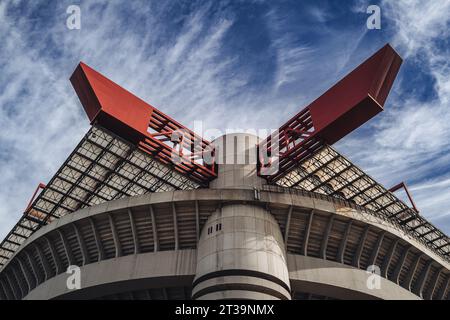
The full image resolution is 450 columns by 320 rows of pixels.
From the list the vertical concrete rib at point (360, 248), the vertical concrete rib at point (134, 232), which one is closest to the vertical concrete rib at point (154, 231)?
the vertical concrete rib at point (134, 232)

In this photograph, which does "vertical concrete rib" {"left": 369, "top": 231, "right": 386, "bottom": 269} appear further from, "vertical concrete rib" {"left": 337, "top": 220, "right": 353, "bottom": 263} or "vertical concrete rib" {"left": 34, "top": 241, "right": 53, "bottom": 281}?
"vertical concrete rib" {"left": 34, "top": 241, "right": 53, "bottom": 281}

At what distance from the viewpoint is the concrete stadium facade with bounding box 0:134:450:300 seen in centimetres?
3020

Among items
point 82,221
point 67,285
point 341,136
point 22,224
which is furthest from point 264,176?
point 22,224

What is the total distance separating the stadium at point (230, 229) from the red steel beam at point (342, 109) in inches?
4.1

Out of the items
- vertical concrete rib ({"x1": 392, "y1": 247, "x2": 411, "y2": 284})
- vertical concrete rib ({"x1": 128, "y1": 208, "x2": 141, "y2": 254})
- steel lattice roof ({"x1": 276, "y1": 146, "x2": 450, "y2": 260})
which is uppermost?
steel lattice roof ({"x1": 276, "y1": 146, "x2": 450, "y2": 260})

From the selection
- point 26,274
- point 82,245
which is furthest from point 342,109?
point 26,274

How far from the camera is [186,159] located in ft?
118

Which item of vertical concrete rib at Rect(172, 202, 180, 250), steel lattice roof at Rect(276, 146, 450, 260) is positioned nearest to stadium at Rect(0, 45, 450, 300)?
vertical concrete rib at Rect(172, 202, 180, 250)

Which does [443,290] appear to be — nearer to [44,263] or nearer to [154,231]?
[154,231]

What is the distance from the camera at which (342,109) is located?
104ft

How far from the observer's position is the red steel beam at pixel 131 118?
31562mm

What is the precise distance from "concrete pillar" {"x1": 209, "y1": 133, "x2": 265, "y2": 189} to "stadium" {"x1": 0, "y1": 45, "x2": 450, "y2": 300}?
0.37 feet

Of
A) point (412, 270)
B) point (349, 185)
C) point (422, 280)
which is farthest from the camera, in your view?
point (349, 185)
